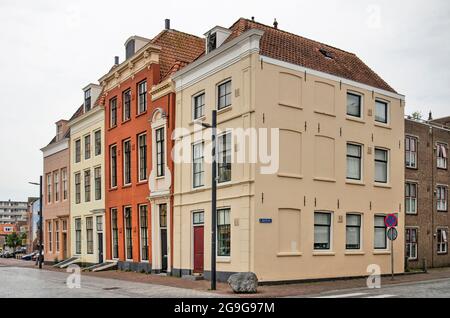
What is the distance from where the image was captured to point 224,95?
24.0 metres

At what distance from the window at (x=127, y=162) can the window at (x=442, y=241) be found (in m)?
18.3

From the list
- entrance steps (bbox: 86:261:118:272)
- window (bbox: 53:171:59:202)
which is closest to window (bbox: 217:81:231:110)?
entrance steps (bbox: 86:261:118:272)

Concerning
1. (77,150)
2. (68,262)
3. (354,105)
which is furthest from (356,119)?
(68,262)

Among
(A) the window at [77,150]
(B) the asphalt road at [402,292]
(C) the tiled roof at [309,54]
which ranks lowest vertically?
(B) the asphalt road at [402,292]

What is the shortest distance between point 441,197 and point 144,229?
58.3 ft

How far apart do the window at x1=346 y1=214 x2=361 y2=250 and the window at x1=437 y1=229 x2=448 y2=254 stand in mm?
10308

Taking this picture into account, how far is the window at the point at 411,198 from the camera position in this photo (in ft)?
104

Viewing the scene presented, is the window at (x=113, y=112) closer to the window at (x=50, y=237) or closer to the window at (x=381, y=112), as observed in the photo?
the window at (x=50, y=237)

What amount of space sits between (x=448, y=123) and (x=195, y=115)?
21.3 metres

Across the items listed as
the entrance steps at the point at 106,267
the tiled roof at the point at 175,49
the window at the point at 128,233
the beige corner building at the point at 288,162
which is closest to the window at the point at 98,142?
the window at the point at 128,233

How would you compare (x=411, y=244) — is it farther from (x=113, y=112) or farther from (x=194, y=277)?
(x=113, y=112)

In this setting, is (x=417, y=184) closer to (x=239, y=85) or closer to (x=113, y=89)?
(x=239, y=85)

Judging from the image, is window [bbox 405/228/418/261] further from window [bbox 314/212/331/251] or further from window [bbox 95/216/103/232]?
window [bbox 95/216/103/232]
